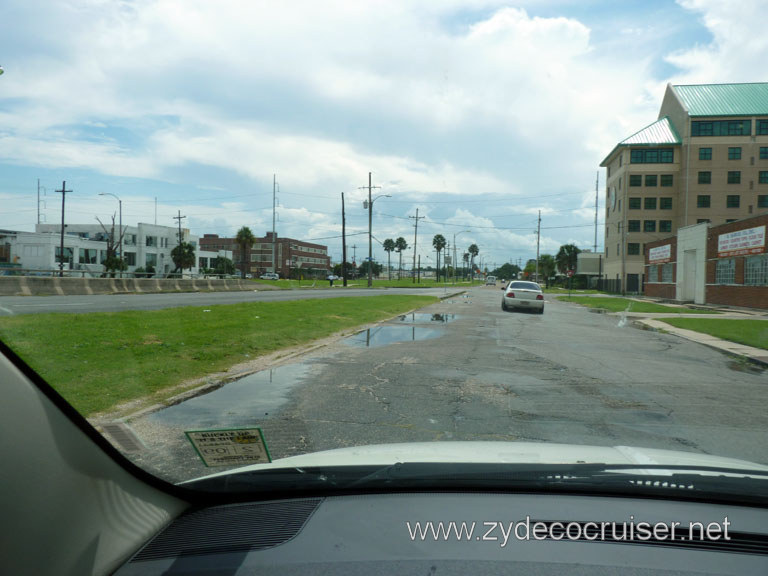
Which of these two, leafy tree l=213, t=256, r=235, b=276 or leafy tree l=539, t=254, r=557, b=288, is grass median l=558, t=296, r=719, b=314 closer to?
leafy tree l=213, t=256, r=235, b=276

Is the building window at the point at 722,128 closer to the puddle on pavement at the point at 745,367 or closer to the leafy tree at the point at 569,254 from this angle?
the leafy tree at the point at 569,254

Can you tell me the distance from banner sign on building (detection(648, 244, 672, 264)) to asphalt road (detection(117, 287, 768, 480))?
34.0 metres

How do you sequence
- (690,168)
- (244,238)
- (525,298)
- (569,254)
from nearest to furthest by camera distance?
(525,298) → (690,168) → (244,238) → (569,254)

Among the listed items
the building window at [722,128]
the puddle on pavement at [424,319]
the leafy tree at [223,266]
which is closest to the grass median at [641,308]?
the puddle on pavement at [424,319]

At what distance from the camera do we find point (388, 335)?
1533 centimetres

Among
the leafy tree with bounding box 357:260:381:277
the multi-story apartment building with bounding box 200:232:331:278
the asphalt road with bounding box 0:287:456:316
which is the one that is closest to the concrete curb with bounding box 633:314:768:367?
the asphalt road with bounding box 0:287:456:316

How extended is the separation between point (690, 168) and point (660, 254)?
23.9 m

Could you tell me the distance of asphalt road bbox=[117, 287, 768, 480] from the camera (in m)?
5.42

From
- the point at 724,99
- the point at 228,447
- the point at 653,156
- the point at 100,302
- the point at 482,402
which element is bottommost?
the point at 482,402

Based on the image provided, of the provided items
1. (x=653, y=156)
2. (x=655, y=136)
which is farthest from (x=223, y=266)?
(x=655, y=136)

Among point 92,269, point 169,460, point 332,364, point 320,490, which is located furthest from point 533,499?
point 332,364

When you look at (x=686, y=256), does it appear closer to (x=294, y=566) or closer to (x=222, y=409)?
(x=222, y=409)

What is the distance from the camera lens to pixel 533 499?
2.39 m

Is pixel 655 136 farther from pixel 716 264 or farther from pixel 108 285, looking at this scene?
pixel 108 285
